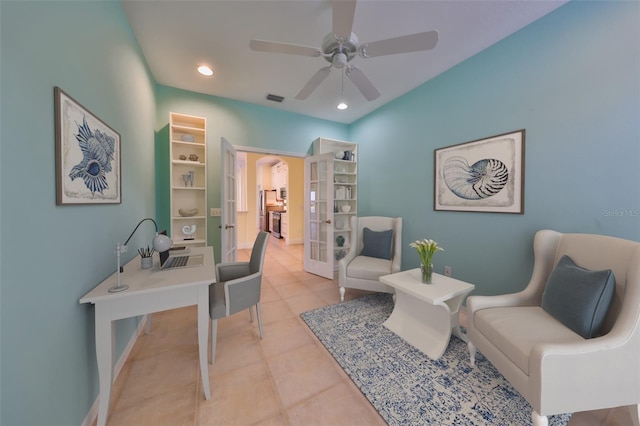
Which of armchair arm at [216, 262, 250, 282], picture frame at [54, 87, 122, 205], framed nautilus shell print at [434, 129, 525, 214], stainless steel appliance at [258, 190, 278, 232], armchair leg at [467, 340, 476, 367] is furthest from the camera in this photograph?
stainless steel appliance at [258, 190, 278, 232]

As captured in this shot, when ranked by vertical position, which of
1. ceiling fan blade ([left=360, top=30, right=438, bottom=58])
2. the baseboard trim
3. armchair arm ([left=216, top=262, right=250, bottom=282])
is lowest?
the baseboard trim

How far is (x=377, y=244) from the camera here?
294 centimetres

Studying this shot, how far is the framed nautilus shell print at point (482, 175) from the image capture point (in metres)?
2.03

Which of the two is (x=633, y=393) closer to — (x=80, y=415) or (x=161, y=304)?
(x=161, y=304)

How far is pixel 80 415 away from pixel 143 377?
403mm

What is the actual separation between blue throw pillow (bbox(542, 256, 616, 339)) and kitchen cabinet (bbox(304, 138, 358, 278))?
251 centimetres

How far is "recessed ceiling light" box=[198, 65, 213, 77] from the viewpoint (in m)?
2.47

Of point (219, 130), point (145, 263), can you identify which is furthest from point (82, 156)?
point (219, 130)

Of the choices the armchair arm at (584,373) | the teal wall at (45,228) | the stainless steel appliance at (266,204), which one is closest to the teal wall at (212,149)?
the teal wall at (45,228)

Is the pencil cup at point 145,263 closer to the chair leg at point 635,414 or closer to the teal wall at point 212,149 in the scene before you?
the teal wall at point 212,149

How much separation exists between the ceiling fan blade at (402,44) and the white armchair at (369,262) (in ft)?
6.41

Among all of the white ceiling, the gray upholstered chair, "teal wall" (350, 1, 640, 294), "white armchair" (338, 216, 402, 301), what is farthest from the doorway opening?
the gray upholstered chair

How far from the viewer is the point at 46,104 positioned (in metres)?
0.95

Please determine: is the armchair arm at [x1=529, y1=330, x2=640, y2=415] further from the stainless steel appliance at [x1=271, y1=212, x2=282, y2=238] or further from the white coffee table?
the stainless steel appliance at [x1=271, y1=212, x2=282, y2=238]
